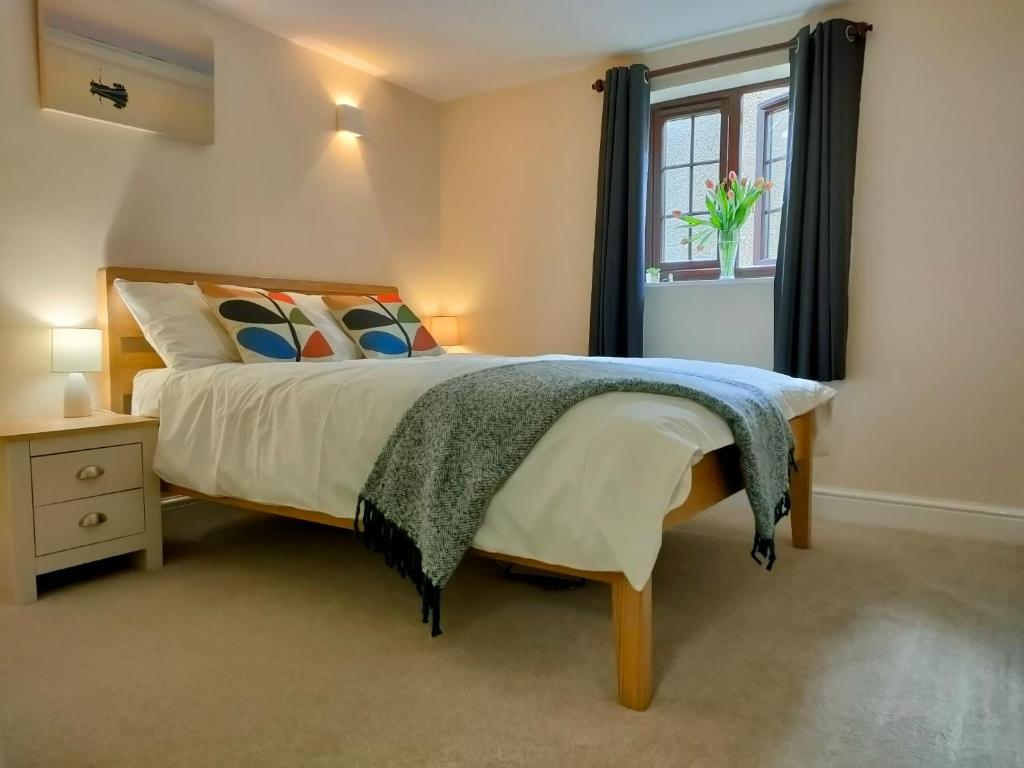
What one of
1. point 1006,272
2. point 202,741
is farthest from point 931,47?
point 202,741

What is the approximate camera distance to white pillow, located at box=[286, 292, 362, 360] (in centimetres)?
288

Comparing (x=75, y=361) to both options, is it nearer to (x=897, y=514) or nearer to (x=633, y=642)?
(x=633, y=642)

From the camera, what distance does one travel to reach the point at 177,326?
254cm

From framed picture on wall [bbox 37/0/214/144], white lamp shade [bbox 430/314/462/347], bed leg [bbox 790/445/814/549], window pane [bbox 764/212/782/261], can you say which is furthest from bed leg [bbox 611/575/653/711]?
white lamp shade [bbox 430/314/462/347]

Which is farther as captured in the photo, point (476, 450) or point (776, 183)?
point (776, 183)

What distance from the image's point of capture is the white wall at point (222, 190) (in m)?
2.46

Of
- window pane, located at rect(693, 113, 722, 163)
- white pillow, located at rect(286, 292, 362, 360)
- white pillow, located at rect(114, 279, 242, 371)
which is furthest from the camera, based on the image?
window pane, located at rect(693, 113, 722, 163)

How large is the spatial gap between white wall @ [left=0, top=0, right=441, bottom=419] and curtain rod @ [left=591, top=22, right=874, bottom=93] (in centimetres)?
129

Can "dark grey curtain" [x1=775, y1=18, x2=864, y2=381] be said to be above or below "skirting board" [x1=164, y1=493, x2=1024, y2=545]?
above

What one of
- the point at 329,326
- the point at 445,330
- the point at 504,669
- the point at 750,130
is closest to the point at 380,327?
the point at 329,326

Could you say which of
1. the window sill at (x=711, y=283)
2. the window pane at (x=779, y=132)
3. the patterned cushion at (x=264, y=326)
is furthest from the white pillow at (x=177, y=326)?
the window pane at (x=779, y=132)

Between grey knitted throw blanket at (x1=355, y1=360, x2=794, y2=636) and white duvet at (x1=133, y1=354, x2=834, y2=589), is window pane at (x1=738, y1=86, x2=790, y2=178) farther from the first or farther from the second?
grey knitted throw blanket at (x1=355, y1=360, x2=794, y2=636)

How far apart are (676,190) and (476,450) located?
2.56 meters

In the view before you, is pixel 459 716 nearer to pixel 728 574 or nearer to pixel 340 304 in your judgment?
pixel 728 574
